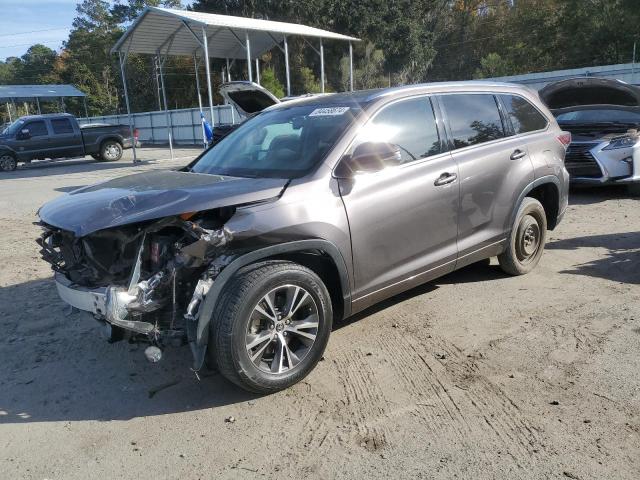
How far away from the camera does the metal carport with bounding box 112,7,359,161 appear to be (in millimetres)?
17453

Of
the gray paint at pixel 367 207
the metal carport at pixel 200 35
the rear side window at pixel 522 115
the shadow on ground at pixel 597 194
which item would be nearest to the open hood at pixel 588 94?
the shadow on ground at pixel 597 194

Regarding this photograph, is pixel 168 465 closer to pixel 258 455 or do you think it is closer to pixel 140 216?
pixel 258 455

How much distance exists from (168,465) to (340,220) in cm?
181

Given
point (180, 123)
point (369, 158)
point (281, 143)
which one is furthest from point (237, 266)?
point (180, 123)

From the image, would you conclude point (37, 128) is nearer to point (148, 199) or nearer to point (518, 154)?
point (148, 199)

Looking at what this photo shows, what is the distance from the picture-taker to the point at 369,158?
3.71m

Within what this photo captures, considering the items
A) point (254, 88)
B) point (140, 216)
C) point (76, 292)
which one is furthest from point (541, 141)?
point (254, 88)

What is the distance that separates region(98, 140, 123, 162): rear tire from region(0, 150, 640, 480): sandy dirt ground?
17.3 metres

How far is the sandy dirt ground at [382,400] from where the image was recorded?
9.10ft

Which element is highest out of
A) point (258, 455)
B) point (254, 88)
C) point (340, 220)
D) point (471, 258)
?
point (254, 88)

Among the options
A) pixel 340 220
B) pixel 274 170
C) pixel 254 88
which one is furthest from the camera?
pixel 254 88

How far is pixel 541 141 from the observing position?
5.32 m

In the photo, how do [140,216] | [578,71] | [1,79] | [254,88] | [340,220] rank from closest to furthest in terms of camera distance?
1. [140,216]
2. [340,220]
3. [254,88]
4. [578,71]
5. [1,79]

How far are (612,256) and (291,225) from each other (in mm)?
4310
